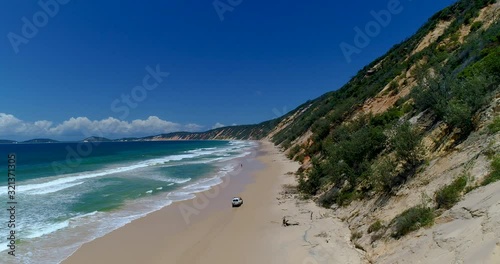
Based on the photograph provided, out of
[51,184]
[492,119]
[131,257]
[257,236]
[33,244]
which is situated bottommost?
[257,236]

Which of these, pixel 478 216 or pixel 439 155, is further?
pixel 439 155

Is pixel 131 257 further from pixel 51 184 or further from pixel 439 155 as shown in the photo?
pixel 51 184

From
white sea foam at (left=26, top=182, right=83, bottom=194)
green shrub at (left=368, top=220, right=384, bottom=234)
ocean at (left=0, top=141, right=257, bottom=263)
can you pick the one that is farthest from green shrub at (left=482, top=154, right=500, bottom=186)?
white sea foam at (left=26, top=182, right=83, bottom=194)

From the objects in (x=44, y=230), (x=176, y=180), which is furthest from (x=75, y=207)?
(x=176, y=180)

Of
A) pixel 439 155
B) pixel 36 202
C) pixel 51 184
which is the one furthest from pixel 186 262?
pixel 51 184

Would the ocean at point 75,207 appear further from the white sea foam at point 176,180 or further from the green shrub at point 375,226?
the green shrub at point 375,226

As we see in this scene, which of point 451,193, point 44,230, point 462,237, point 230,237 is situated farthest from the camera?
point 44,230

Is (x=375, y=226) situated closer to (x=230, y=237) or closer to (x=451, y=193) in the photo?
Result: (x=451, y=193)
